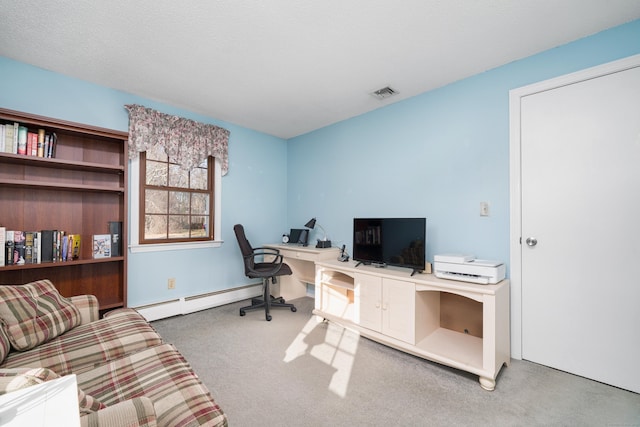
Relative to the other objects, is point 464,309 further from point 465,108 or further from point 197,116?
point 197,116

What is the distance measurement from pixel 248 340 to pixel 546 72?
337 centimetres

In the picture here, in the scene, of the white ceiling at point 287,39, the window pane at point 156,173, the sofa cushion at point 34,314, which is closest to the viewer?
the sofa cushion at point 34,314

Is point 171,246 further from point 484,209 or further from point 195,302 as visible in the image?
point 484,209

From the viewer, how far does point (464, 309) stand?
251cm

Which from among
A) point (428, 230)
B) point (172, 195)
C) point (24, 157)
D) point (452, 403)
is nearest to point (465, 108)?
point (428, 230)

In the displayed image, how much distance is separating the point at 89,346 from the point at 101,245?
133cm

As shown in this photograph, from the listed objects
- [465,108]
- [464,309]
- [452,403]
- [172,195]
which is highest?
[465,108]

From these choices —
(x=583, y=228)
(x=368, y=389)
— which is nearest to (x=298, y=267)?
(x=368, y=389)

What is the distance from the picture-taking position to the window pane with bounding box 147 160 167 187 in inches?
126

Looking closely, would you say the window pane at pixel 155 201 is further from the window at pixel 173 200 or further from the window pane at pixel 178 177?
the window pane at pixel 178 177

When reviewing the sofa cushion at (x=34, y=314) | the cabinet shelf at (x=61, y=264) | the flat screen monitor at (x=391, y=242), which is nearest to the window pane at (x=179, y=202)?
the cabinet shelf at (x=61, y=264)

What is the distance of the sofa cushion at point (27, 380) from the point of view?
0.74 m

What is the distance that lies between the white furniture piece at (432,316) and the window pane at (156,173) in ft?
7.22

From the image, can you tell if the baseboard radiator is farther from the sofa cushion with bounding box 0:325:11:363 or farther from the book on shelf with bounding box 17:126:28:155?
the book on shelf with bounding box 17:126:28:155
